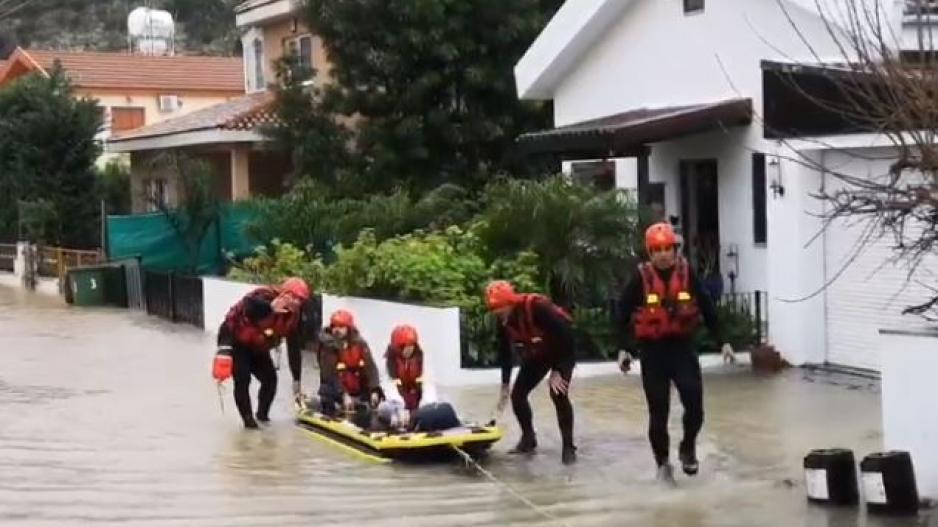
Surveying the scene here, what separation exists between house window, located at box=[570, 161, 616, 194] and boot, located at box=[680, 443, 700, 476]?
11.4 m

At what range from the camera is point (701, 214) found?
70.0 ft

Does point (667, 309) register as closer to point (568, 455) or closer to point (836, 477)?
point (836, 477)

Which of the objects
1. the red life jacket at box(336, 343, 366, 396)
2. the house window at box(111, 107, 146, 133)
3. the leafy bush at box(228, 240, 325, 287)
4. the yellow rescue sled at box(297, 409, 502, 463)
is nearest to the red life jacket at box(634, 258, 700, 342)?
the yellow rescue sled at box(297, 409, 502, 463)

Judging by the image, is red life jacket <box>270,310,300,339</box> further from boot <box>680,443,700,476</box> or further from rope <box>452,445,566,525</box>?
boot <box>680,443,700,476</box>

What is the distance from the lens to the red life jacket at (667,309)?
11453 mm

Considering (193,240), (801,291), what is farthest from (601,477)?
(193,240)

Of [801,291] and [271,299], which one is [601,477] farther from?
[801,291]

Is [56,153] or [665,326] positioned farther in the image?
[56,153]

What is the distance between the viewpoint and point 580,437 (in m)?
14.0

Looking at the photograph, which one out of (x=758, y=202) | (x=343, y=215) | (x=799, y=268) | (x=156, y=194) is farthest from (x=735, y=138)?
(x=156, y=194)

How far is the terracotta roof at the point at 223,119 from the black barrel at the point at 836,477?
78.7 feet

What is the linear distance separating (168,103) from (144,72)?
218 cm

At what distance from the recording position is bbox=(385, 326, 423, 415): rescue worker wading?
13281mm

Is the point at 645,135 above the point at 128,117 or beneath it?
beneath
